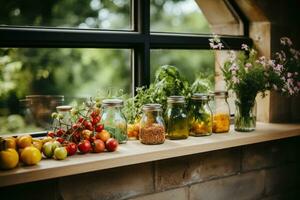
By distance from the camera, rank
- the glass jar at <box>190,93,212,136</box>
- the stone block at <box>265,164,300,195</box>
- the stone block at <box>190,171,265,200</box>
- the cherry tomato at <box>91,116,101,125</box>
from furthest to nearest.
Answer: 1. the stone block at <box>265,164,300,195</box>
2. the stone block at <box>190,171,265,200</box>
3. the glass jar at <box>190,93,212,136</box>
4. the cherry tomato at <box>91,116,101,125</box>

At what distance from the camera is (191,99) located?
221 centimetres

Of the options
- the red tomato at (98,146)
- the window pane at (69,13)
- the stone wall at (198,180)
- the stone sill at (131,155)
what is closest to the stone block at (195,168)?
the stone wall at (198,180)

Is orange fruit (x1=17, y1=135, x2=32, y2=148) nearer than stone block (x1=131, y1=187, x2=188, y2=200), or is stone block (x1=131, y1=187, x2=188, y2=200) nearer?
orange fruit (x1=17, y1=135, x2=32, y2=148)

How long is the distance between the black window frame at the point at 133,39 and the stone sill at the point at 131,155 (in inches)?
18.8

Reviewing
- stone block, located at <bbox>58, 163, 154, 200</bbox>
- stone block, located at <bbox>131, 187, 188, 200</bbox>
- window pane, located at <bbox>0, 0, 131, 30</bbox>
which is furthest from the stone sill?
window pane, located at <bbox>0, 0, 131, 30</bbox>

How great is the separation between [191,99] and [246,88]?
37 centimetres

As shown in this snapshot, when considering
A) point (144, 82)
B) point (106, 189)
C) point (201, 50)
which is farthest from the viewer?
point (201, 50)

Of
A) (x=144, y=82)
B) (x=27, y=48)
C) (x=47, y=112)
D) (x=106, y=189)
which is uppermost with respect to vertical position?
(x=27, y=48)

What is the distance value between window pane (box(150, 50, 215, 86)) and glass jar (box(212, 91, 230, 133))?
190mm

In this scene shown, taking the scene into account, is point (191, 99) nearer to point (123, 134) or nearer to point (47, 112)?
point (123, 134)

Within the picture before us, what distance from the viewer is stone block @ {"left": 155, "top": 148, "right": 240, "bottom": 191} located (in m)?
2.18

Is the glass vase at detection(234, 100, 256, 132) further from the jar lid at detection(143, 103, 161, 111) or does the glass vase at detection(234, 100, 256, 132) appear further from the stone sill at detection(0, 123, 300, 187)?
the jar lid at detection(143, 103, 161, 111)

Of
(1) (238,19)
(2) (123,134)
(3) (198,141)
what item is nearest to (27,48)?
(2) (123,134)

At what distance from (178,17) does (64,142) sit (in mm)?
1251
